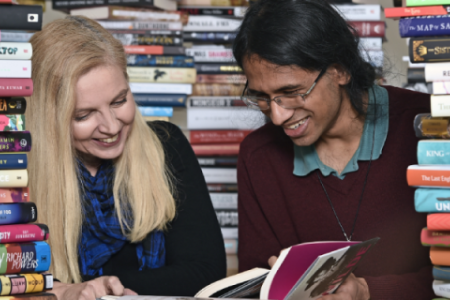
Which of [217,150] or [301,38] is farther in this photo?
[217,150]

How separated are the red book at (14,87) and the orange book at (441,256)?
74cm

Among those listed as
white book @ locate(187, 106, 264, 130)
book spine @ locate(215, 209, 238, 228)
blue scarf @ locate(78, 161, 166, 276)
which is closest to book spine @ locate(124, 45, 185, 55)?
white book @ locate(187, 106, 264, 130)

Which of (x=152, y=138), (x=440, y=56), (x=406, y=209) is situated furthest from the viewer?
(x=152, y=138)

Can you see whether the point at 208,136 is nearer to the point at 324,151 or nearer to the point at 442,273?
the point at 324,151

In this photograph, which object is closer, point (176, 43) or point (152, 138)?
point (152, 138)

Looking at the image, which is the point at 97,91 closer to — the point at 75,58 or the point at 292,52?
the point at 75,58

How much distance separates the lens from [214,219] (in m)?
1.38

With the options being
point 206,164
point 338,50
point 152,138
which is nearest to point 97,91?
point 152,138

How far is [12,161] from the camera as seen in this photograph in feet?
2.89

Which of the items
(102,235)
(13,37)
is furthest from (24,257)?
(102,235)

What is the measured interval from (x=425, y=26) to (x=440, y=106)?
0.15m

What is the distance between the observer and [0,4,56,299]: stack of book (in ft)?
2.80

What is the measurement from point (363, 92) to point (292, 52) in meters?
0.28

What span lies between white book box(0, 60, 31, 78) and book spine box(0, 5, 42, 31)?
6 centimetres
